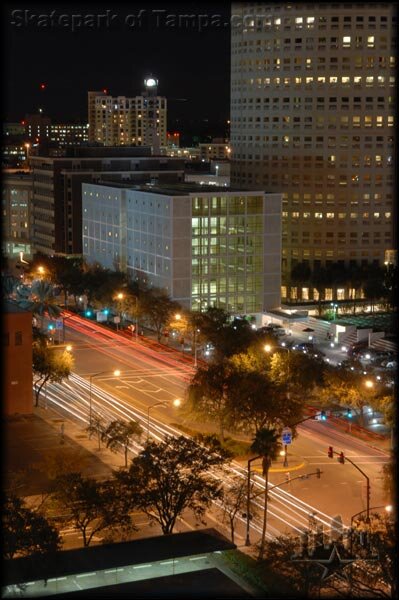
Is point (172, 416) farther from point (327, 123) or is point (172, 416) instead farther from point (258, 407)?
point (327, 123)

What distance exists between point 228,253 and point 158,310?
3141 mm

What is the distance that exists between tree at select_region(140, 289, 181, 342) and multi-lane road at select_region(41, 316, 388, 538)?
75 cm

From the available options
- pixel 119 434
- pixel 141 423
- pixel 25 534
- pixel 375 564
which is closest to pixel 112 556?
pixel 25 534

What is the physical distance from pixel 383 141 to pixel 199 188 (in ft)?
22.1

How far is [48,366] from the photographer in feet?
55.6

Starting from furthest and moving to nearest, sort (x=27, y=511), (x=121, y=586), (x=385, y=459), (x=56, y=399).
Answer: (x=56, y=399) < (x=385, y=459) < (x=27, y=511) < (x=121, y=586)

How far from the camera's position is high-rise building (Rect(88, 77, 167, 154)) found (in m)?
69.4

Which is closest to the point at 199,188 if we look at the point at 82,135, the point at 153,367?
the point at 153,367

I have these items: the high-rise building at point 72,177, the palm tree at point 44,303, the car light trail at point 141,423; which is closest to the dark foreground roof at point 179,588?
the car light trail at point 141,423

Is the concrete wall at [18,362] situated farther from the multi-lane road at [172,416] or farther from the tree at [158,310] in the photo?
the tree at [158,310]

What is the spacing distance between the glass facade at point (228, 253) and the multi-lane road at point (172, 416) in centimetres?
286

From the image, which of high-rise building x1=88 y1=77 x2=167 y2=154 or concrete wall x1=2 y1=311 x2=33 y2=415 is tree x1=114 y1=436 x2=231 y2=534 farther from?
high-rise building x1=88 y1=77 x2=167 y2=154

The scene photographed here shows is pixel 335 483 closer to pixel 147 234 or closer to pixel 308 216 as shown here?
pixel 147 234

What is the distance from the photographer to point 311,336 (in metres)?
23.7
